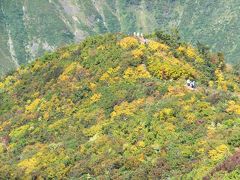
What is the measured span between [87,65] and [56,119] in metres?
14.2

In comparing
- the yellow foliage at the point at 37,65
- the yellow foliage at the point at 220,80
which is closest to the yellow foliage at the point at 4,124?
the yellow foliage at the point at 37,65

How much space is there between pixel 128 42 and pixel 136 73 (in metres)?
11.5

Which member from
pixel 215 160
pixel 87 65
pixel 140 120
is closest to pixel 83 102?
pixel 87 65

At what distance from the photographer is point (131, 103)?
3497 inches

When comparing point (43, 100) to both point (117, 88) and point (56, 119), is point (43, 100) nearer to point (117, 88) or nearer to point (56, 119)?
point (56, 119)

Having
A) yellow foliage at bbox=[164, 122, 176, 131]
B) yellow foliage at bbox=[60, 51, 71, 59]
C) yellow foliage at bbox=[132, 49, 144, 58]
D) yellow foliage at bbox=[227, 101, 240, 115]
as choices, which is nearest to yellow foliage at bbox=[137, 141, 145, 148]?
yellow foliage at bbox=[164, 122, 176, 131]

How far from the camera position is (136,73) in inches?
3851

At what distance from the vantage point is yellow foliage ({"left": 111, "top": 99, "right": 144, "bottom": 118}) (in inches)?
3413

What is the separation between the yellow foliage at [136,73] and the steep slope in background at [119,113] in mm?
184

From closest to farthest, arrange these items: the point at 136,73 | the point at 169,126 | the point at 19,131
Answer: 1. the point at 169,126
2. the point at 136,73
3. the point at 19,131

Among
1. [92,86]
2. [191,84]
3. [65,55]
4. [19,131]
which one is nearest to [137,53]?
[92,86]

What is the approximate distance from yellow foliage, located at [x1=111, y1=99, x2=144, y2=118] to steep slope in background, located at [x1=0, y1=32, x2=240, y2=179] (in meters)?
0.18

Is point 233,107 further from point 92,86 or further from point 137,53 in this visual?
point 92,86

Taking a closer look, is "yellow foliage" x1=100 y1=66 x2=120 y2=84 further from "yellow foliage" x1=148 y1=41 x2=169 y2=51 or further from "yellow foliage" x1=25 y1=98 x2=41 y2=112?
"yellow foliage" x1=25 y1=98 x2=41 y2=112
